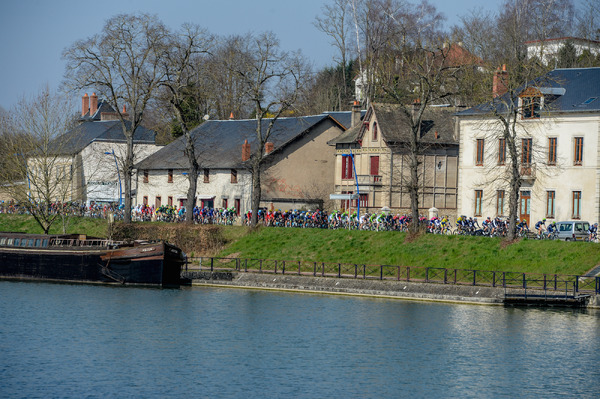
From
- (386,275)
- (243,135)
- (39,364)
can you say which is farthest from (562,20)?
(39,364)

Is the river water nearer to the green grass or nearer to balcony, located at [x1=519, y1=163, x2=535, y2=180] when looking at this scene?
the green grass

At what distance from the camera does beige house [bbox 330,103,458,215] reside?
69000mm

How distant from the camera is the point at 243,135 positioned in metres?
76.6

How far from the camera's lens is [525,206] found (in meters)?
58.4

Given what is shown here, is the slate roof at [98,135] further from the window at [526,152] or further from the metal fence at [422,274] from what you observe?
the window at [526,152]

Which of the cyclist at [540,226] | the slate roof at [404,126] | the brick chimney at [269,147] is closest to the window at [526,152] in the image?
the cyclist at [540,226]

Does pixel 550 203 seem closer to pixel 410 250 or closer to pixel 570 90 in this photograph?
pixel 570 90

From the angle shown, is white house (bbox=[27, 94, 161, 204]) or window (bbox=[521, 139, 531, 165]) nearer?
window (bbox=[521, 139, 531, 165])

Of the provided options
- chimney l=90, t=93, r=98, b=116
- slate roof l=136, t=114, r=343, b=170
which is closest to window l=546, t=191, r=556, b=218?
slate roof l=136, t=114, r=343, b=170

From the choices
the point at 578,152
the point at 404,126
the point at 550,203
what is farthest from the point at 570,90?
the point at 404,126

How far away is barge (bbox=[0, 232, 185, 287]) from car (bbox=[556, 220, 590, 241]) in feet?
70.7

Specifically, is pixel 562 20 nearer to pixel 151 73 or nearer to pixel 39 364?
pixel 151 73

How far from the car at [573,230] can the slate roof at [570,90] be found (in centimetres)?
729

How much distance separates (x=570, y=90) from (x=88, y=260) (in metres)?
31.4
